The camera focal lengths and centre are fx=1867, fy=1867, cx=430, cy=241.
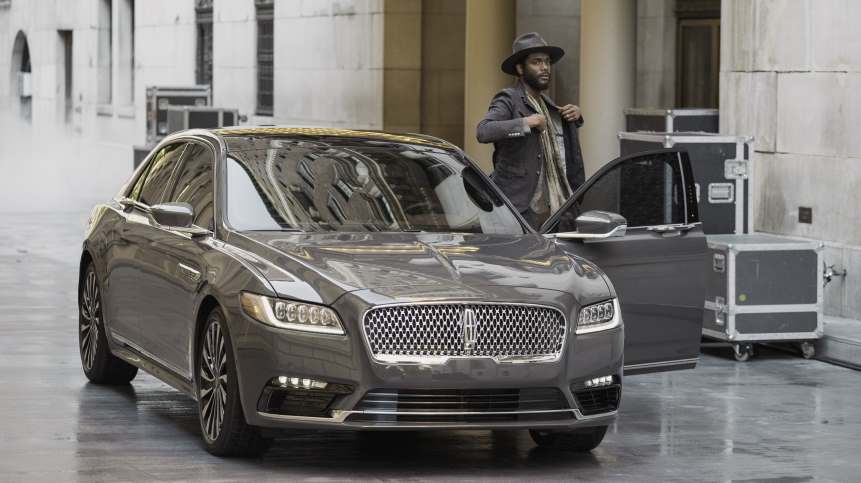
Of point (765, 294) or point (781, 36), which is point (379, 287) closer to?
point (765, 294)

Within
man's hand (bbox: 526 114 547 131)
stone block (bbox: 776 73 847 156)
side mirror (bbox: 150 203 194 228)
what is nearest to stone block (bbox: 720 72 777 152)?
stone block (bbox: 776 73 847 156)

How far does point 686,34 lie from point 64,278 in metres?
8.61

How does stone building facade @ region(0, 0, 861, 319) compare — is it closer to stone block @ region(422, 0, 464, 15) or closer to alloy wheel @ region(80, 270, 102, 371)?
stone block @ region(422, 0, 464, 15)

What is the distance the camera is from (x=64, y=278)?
17.8 m

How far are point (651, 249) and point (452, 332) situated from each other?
2.03m

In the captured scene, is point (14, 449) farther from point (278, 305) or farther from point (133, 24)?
point (133, 24)

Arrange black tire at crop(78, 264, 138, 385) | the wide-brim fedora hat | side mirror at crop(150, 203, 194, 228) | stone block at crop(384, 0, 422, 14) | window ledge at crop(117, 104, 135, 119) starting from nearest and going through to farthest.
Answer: side mirror at crop(150, 203, 194, 228) < black tire at crop(78, 264, 138, 385) < the wide-brim fedora hat < stone block at crop(384, 0, 422, 14) < window ledge at crop(117, 104, 135, 119)

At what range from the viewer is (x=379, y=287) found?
26.4 feet

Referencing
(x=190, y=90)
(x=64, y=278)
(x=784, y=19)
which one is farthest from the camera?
(x=190, y=90)

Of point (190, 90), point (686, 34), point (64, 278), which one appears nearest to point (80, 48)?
point (190, 90)

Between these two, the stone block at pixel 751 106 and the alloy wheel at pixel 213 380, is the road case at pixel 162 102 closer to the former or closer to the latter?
the stone block at pixel 751 106

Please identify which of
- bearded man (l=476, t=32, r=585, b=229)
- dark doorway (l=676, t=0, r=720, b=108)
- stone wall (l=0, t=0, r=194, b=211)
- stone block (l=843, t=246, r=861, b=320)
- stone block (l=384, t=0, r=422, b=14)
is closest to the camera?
bearded man (l=476, t=32, r=585, b=229)

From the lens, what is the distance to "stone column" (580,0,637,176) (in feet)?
65.9

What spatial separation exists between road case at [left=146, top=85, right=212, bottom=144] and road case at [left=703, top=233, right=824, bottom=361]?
19.6 m
